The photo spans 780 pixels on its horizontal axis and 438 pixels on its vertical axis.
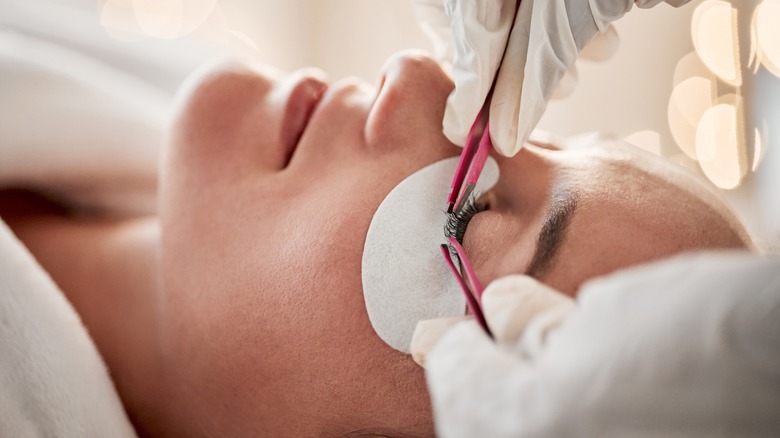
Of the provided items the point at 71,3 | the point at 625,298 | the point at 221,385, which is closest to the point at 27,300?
the point at 221,385

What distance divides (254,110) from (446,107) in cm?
30

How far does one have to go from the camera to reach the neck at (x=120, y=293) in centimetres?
87

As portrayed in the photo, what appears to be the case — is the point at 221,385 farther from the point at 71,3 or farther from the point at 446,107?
the point at 71,3

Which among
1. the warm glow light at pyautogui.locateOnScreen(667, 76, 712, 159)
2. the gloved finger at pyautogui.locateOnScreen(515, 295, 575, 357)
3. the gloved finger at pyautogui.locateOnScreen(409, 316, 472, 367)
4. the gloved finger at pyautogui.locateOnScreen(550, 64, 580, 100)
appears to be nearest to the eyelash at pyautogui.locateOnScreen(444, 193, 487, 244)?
the gloved finger at pyautogui.locateOnScreen(409, 316, 472, 367)

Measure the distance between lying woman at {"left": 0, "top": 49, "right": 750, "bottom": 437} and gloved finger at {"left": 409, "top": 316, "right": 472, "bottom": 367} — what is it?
114mm

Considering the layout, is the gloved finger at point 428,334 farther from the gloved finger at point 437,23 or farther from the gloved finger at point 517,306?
the gloved finger at point 437,23

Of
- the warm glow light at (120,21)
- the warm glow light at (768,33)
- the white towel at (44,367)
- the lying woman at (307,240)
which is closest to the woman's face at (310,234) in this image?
the lying woman at (307,240)

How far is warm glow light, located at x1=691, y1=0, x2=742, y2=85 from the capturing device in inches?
53.0

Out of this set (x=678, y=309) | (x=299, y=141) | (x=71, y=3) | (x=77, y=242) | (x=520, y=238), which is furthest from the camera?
(x=71, y=3)

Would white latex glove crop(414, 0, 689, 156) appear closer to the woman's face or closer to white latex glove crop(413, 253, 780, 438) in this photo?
the woman's face

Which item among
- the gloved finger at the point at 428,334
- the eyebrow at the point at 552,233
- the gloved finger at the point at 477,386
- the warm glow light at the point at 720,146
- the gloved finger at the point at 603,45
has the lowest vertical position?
the warm glow light at the point at 720,146

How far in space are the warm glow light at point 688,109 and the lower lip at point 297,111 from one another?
42.9 inches

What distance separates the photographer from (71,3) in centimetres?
130

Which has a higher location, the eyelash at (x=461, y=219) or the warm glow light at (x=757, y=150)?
the eyelash at (x=461, y=219)
